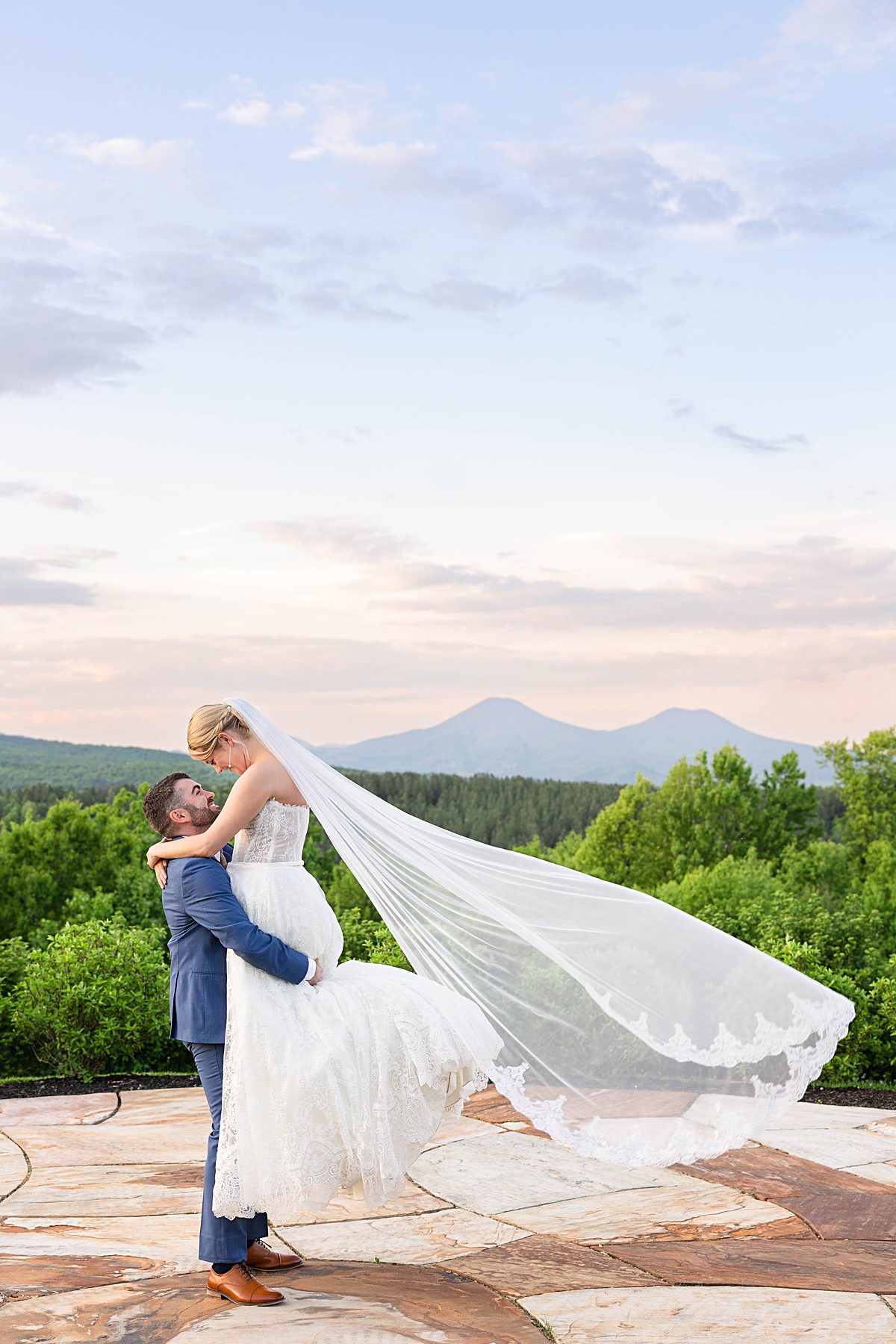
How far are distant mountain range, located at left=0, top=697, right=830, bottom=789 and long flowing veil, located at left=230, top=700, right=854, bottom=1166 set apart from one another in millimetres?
30336

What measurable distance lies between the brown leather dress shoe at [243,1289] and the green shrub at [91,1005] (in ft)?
13.7

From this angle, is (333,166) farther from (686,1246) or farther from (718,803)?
(718,803)

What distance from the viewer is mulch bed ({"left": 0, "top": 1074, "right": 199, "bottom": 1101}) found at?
269 inches

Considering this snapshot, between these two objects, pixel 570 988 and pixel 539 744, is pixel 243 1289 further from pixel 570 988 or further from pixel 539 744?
pixel 539 744

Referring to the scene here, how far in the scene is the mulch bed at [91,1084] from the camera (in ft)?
22.5

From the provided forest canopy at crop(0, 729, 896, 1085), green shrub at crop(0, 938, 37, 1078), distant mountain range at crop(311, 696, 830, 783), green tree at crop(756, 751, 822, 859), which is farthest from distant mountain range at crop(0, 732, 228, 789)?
distant mountain range at crop(311, 696, 830, 783)

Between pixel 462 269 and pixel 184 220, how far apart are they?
11.0 ft

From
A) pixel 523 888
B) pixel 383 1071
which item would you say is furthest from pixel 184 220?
pixel 383 1071

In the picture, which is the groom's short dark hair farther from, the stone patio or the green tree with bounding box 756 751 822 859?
the green tree with bounding box 756 751 822 859

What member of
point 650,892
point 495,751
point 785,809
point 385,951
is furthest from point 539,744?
point 385,951

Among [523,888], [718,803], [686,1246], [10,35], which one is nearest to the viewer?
[686,1246]

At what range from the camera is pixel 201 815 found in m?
3.51

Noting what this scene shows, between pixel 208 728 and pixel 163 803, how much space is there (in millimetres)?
301

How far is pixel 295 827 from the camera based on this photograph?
359cm
